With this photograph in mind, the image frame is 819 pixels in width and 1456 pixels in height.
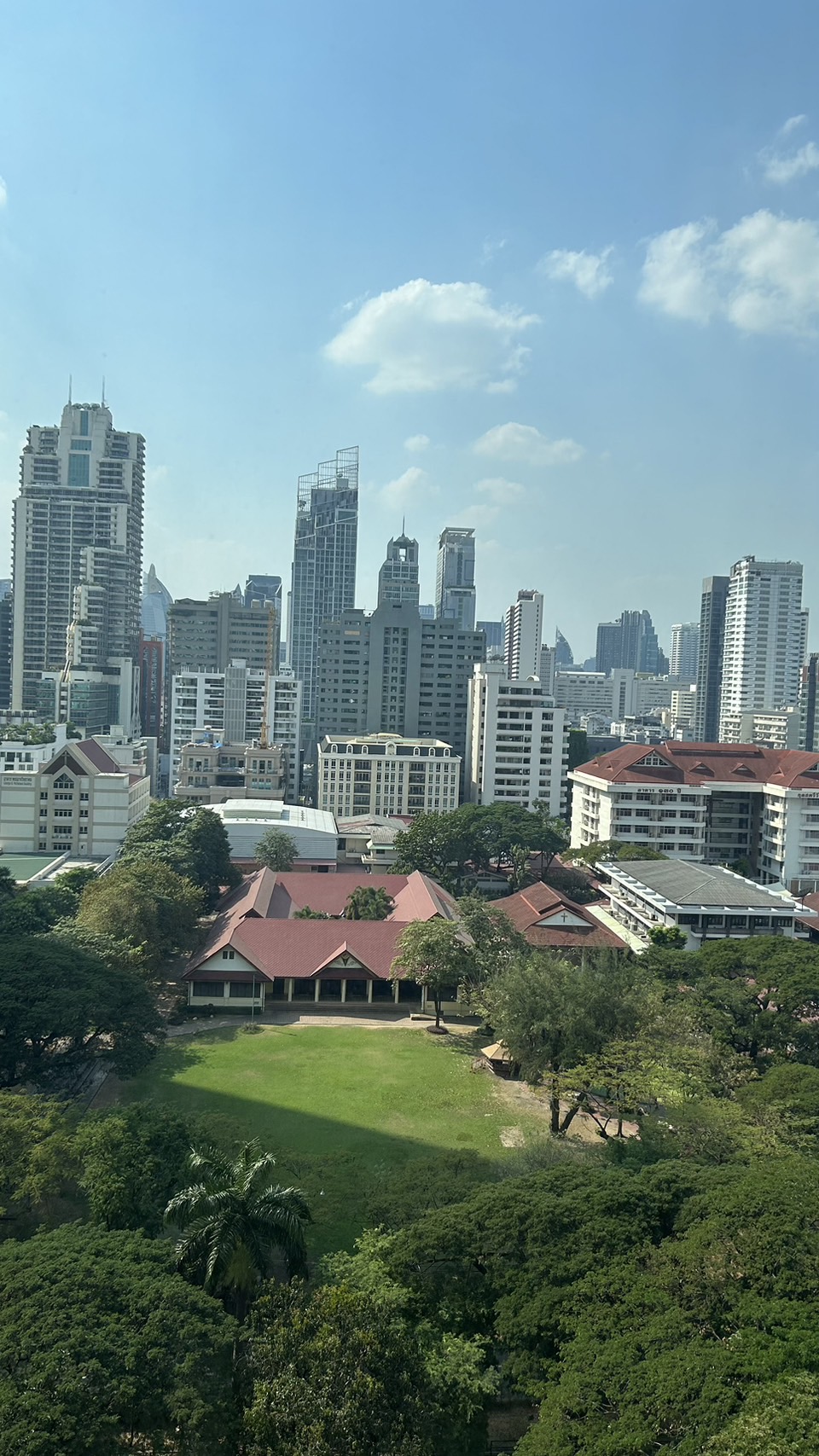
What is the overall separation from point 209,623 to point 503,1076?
97411mm

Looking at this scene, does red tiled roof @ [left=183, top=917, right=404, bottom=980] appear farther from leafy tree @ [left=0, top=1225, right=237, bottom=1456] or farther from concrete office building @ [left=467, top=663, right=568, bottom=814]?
concrete office building @ [left=467, top=663, right=568, bottom=814]

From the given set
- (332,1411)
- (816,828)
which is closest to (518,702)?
(816,828)

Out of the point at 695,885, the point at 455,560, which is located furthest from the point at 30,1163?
the point at 455,560

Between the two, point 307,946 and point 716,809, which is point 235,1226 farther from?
point 716,809

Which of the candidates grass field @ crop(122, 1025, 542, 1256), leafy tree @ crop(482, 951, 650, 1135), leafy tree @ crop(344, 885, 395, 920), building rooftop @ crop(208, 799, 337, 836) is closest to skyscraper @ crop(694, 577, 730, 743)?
building rooftop @ crop(208, 799, 337, 836)

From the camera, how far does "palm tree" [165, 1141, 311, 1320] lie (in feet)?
51.4

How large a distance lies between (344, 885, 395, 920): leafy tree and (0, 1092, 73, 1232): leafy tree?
24.4m

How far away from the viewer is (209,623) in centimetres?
12056

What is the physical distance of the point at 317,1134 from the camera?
2508 centimetres

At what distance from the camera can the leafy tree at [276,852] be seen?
55719 millimetres

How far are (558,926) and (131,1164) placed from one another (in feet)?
86.8

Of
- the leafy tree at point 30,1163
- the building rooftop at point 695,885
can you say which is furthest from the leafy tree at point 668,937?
the leafy tree at point 30,1163

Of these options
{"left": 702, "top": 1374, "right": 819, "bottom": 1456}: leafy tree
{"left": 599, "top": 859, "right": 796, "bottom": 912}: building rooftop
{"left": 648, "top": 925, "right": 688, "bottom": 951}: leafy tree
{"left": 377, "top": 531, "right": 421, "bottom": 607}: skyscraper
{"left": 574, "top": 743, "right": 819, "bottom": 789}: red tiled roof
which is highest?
{"left": 377, "top": 531, "right": 421, "bottom": 607}: skyscraper

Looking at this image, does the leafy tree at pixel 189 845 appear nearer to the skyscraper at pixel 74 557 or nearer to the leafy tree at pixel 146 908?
the leafy tree at pixel 146 908
